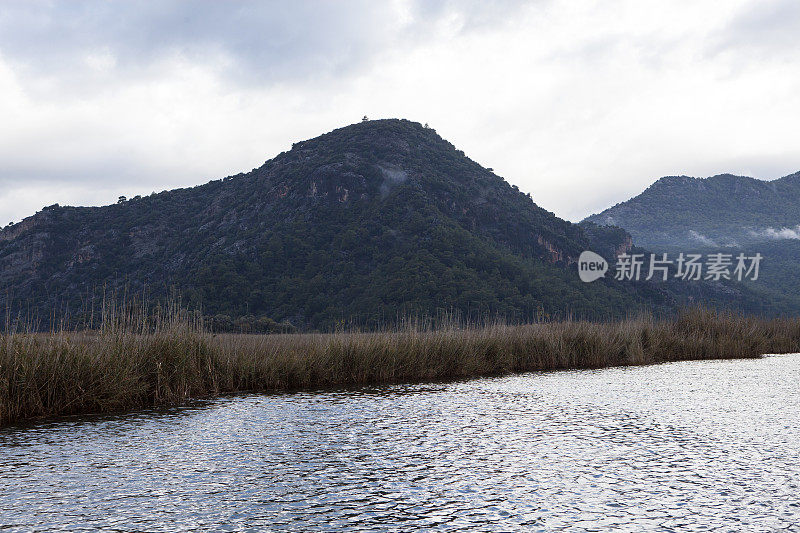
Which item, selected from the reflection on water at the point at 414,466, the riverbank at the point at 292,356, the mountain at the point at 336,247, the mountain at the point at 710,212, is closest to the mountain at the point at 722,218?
the mountain at the point at 710,212

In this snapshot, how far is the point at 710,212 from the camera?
140 m

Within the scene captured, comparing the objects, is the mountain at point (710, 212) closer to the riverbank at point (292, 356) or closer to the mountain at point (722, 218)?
the mountain at point (722, 218)

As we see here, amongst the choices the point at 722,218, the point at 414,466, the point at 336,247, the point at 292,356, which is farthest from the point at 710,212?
the point at 414,466

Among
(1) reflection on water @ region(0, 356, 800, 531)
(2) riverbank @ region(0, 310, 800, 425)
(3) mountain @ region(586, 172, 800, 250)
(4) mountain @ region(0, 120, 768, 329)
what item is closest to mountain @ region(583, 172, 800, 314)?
(3) mountain @ region(586, 172, 800, 250)

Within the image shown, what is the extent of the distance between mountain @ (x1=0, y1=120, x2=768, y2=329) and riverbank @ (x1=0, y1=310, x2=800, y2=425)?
33193 mm

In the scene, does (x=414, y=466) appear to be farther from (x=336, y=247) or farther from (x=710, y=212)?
(x=710, y=212)

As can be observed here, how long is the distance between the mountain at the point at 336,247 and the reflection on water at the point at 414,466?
42957 mm

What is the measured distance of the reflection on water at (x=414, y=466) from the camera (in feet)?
16.1

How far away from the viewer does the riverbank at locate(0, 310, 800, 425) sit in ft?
30.4

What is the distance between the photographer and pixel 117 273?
71.6 m

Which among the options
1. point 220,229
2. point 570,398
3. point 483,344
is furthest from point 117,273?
point 570,398

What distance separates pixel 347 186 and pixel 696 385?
7120 centimetres

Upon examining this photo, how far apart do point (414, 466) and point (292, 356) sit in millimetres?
7264

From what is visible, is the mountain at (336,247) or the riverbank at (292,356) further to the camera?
the mountain at (336,247)
